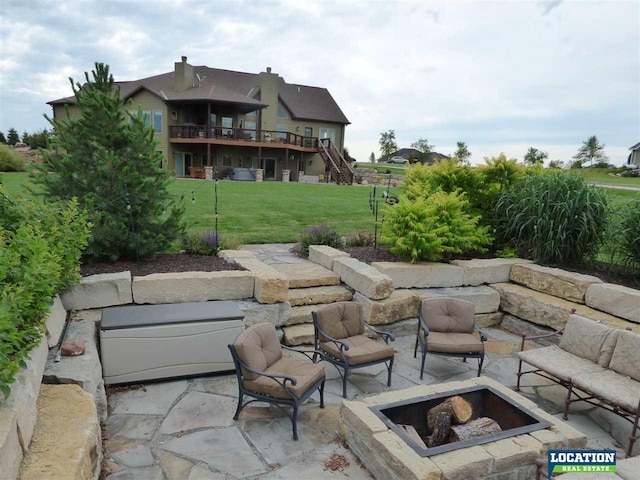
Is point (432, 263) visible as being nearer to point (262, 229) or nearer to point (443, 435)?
point (443, 435)

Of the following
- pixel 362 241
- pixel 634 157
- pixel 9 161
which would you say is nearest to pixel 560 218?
pixel 362 241

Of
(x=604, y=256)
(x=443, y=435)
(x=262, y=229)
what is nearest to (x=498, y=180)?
(x=604, y=256)

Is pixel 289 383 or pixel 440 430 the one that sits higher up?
pixel 289 383

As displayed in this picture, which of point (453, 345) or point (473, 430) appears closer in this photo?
point (473, 430)

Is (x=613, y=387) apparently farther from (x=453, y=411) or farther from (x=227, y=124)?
(x=227, y=124)

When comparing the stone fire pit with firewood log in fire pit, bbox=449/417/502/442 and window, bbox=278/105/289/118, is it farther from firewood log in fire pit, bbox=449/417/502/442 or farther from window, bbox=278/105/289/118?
window, bbox=278/105/289/118

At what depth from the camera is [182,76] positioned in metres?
26.0

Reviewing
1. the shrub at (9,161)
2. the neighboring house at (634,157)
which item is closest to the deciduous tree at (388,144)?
the neighboring house at (634,157)

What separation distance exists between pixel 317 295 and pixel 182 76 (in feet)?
80.0

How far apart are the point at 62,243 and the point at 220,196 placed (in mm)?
10474

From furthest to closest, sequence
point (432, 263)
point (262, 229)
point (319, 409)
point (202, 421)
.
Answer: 1. point (262, 229)
2. point (432, 263)
3. point (319, 409)
4. point (202, 421)

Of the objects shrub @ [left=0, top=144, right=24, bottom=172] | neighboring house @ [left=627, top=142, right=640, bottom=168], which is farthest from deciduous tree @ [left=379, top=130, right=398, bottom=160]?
shrub @ [left=0, top=144, right=24, bottom=172]

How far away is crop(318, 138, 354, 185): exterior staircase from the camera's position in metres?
27.8

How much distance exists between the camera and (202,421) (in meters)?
3.74
